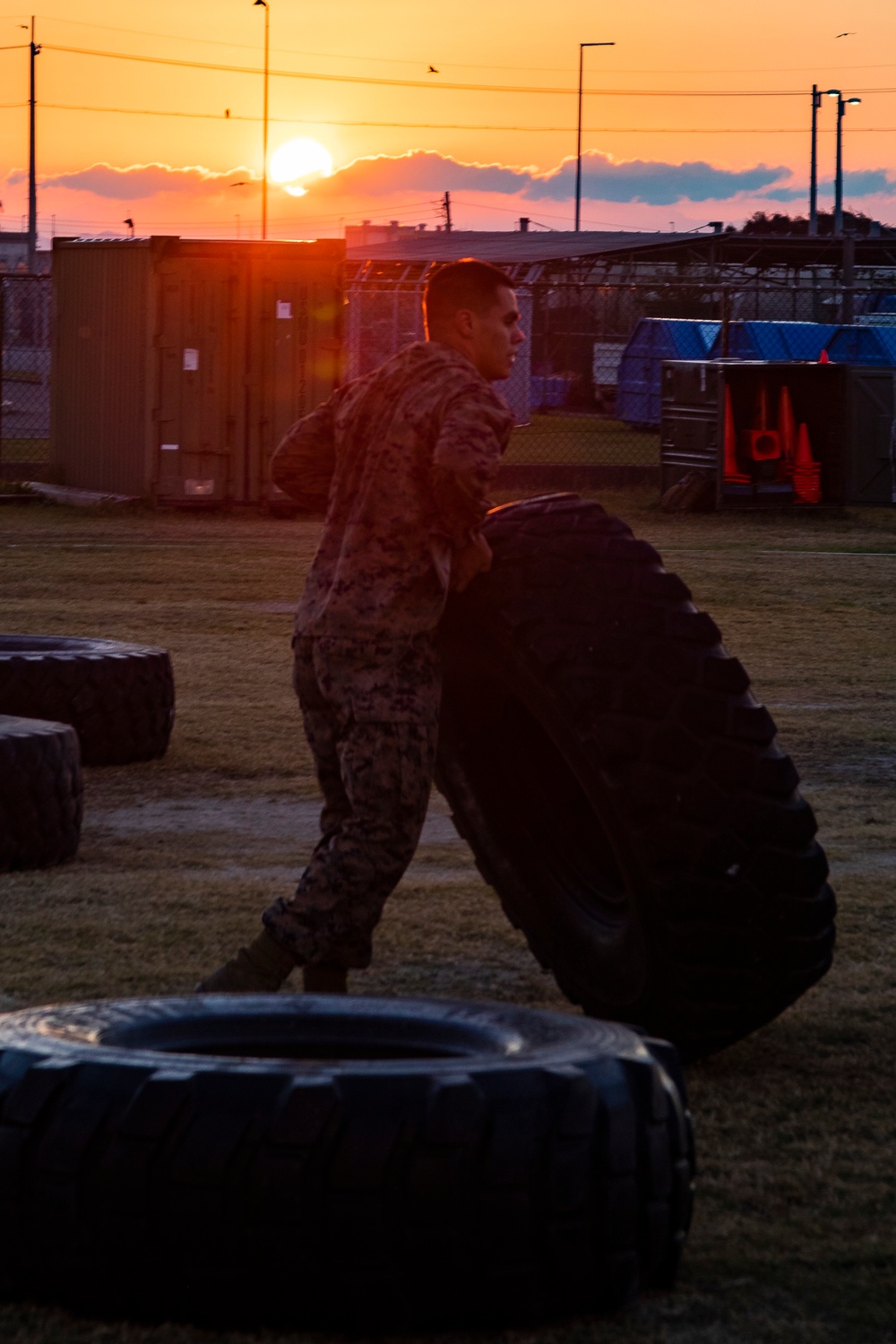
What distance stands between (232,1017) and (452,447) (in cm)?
131

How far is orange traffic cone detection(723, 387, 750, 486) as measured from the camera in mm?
20875

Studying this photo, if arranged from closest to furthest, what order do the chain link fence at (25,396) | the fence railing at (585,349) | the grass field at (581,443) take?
the chain link fence at (25,396) → the fence railing at (585,349) → the grass field at (581,443)

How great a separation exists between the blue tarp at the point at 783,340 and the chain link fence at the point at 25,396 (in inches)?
429

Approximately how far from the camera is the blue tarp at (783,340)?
1268 inches

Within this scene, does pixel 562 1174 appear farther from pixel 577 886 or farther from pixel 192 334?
pixel 192 334

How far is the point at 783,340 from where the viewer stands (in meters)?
32.4

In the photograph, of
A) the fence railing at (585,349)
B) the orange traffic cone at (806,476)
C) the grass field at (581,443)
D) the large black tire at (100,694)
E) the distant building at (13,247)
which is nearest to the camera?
the large black tire at (100,694)

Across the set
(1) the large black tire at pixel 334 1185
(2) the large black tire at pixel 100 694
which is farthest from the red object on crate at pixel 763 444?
(1) the large black tire at pixel 334 1185

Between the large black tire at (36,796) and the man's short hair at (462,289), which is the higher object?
the man's short hair at (462,289)

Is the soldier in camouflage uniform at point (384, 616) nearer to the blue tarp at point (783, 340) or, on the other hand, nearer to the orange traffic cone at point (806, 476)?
the orange traffic cone at point (806, 476)

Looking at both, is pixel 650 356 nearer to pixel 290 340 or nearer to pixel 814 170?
pixel 290 340

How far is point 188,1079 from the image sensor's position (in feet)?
9.27

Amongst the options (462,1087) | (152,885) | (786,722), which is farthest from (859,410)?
(462,1087)

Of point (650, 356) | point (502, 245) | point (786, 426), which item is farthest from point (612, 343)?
point (786, 426)
